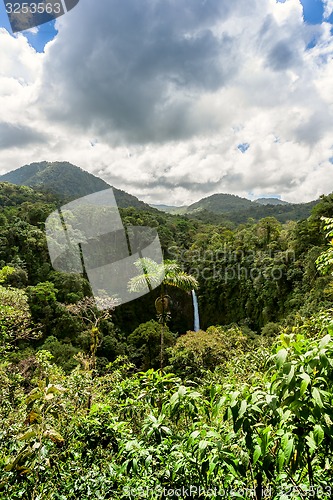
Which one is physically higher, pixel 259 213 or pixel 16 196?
pixel 16 196

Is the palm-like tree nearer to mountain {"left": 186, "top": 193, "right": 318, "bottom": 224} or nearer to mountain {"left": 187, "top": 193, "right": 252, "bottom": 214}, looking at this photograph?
mountain {"left": 186, "top": 193, "right": 318, "bottom": 224}

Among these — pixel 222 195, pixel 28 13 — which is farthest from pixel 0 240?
pixel 222 195

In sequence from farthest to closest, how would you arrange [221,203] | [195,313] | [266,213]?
1. [221,203]
2. [266,213]
3. [195,313]

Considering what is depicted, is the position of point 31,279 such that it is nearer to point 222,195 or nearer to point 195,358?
point 195,358

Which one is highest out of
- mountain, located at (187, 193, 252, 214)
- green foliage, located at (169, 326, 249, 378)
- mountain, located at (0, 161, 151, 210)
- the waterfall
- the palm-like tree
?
mountain, located at (0, 161, 151, 210)

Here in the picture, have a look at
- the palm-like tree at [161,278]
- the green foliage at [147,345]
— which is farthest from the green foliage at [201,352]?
the palm-like tree at [161,278]

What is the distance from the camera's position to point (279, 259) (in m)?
19.2


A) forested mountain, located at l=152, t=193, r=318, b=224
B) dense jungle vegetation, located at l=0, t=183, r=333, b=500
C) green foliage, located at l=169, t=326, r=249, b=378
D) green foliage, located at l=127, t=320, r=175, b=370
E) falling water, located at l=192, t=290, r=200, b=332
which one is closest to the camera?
dense jungle vegetation, located at l=0, t=183, r=333, b=500

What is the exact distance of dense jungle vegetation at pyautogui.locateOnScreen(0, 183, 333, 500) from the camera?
1061 millimetres

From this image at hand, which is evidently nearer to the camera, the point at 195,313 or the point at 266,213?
the point at 195,313

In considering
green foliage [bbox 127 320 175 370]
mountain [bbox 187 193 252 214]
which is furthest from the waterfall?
mountain [bbox 187 193 252 214]

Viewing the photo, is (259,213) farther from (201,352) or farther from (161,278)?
(161,278)

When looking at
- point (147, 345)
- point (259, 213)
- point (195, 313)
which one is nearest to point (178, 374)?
point (147, 345)

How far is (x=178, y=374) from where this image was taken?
20.2 feet
